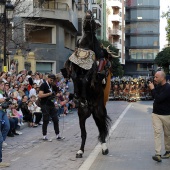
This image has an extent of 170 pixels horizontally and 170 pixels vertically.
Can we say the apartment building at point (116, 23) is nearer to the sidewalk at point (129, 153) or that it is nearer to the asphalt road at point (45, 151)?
the sidewalk at point (129, 153)

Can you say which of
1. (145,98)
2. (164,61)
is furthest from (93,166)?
(164,61)

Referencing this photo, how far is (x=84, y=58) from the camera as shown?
394 inches

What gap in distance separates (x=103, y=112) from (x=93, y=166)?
192 centimetres

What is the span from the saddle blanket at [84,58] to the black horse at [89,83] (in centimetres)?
4

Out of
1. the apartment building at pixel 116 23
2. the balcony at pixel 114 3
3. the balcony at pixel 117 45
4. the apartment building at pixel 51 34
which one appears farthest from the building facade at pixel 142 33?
the apartment building at pixel 51 34

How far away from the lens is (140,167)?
8.95 meters

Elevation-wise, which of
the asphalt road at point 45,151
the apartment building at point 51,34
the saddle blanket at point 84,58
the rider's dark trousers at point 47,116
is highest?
the apartment building at point 51,34

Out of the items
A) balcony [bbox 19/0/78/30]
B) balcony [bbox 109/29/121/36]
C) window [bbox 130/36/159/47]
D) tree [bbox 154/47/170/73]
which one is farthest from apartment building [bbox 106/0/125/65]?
balcony [bbox 19/0/78/30]

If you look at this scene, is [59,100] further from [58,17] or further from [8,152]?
[58,17]

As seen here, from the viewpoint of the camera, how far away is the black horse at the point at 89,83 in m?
10.2

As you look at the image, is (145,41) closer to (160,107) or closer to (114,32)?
(114,32)

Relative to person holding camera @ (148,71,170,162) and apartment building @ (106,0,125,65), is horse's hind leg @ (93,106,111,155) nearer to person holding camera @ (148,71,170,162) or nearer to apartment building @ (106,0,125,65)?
person holding camera @ (148,71,170,162)

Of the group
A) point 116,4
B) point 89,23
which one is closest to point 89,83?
point 89,23

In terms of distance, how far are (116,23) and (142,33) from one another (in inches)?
400
